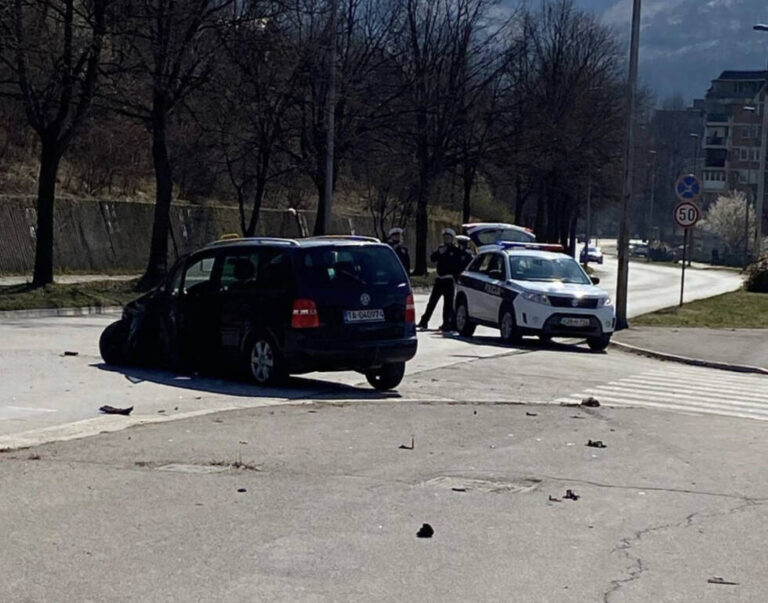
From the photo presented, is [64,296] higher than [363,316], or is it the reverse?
[363,316]

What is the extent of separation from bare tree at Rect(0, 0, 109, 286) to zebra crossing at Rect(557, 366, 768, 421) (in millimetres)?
16270

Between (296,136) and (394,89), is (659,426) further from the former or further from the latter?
(394,89)

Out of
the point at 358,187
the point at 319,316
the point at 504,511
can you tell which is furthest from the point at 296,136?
the point at 504,511

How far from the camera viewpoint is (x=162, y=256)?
33.9 m

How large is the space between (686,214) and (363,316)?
18.2m

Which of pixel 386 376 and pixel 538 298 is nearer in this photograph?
pixel 386 376

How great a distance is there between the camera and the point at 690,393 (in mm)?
15875

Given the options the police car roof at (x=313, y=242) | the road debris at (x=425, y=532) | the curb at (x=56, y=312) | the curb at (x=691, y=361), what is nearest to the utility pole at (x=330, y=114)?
the curb at (x=56, y=312)

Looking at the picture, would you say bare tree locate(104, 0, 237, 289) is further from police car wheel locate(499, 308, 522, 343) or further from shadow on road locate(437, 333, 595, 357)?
police car wheel locate(499, 308, 522, 343)

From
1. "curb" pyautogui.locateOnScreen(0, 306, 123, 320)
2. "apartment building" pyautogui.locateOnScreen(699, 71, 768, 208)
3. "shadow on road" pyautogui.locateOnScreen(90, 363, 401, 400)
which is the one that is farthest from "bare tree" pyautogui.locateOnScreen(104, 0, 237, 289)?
"apartment building" pyautogui.locateOnScreen(699, 71, 768, 208)

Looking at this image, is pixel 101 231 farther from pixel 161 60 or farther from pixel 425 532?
pixel 425 532

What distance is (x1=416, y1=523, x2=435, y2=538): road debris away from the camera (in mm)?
7277

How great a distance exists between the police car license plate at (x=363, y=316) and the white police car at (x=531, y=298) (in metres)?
7.95

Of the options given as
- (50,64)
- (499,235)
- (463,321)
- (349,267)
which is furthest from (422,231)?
(349,267)
